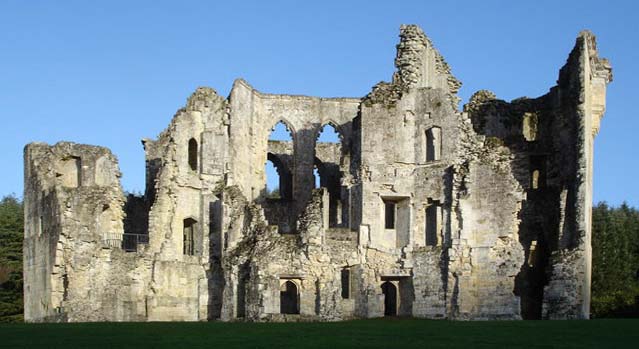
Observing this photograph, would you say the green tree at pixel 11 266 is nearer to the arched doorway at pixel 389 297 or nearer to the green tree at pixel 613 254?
the arched doorway at pixel 389 297

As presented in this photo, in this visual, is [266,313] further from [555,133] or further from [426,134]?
[555,133]

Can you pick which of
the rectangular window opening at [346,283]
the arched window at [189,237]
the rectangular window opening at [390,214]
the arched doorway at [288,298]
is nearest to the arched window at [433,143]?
the rectangular window opening at [390,214]

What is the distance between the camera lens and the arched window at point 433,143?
164ft

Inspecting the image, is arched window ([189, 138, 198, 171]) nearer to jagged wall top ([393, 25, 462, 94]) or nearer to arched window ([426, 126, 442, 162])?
jagged wall top ([393, 25, 462, 94])

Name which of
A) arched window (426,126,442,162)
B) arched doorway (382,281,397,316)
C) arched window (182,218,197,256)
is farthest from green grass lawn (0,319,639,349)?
arched window (182,218,197,256)

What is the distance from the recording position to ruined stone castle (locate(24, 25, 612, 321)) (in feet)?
157

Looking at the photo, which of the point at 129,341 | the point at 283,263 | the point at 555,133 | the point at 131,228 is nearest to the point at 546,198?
the point at 555,133

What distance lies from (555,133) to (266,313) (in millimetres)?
12891

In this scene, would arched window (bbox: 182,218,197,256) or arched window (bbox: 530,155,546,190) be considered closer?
arched window (bbox: 530,155,546,190)

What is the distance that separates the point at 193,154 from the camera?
2115 inches

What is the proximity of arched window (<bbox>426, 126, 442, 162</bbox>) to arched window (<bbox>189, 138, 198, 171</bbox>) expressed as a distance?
9.24 m

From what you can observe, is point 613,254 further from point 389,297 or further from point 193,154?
point 193,154

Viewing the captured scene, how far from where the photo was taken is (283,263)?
48.0m

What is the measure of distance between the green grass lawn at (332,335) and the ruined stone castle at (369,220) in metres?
8.65
